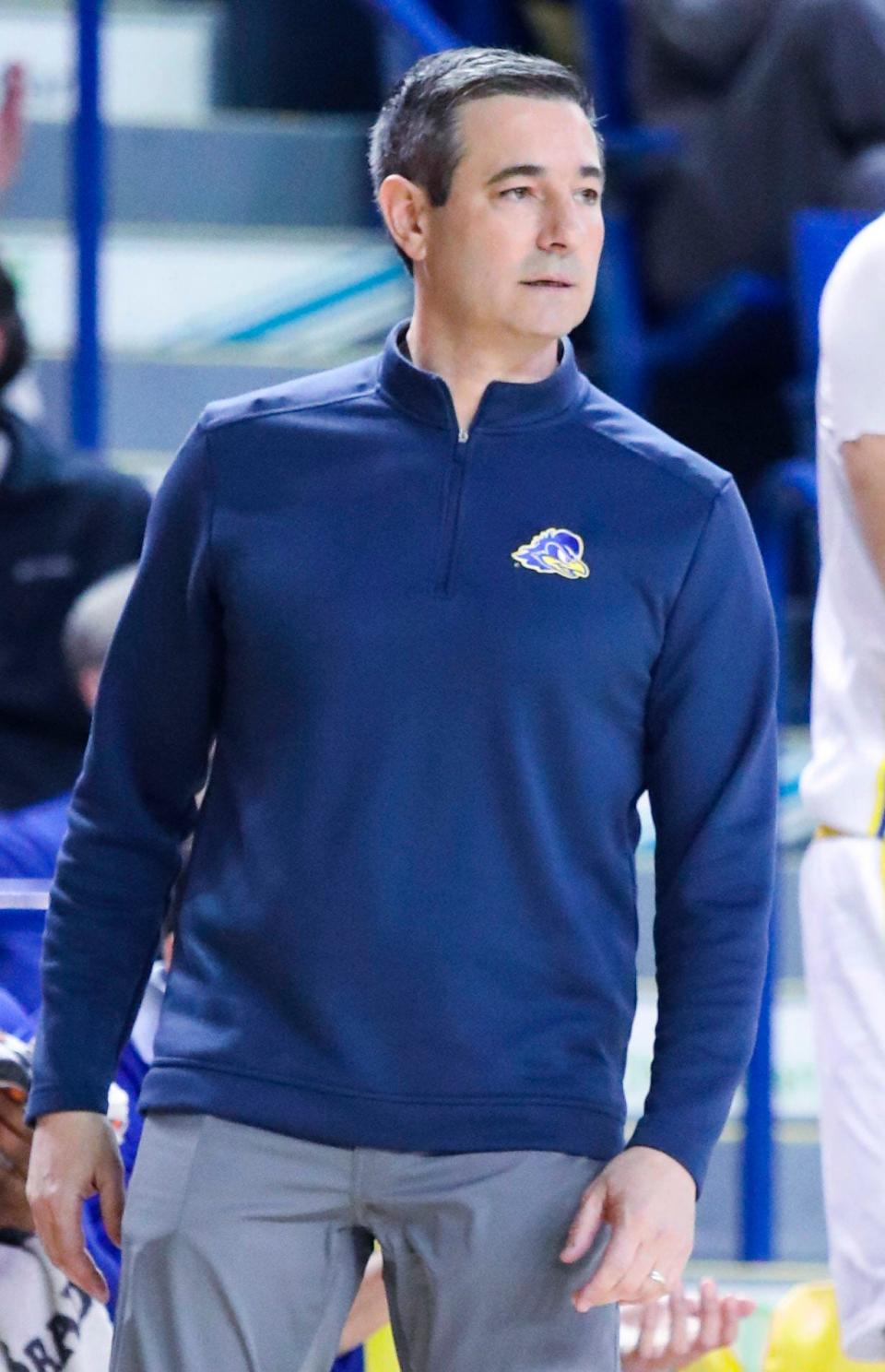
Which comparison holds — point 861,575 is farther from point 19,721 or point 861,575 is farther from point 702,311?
point 702,311

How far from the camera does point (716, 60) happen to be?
4.85 meters

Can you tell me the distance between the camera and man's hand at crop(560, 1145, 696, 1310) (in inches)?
66.2

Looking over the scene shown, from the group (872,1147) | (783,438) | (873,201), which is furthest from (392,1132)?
(783,438)

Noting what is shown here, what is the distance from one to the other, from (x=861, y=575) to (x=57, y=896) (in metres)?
0.75

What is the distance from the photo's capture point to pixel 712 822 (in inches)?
71.2

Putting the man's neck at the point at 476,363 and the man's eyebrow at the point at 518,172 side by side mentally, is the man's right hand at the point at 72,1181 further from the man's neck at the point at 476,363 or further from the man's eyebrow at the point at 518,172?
the man's eyebrow at the point at 518,172

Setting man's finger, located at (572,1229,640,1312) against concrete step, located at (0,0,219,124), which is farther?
concrete step, located at (0,0,219,124)

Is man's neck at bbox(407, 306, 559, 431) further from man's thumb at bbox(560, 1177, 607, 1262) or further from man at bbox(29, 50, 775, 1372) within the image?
man's thumb at bbox(560, 1177, 607, 1262)

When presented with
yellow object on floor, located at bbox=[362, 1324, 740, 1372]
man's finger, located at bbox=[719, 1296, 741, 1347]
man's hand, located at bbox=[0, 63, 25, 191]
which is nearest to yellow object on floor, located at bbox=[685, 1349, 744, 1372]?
yellow object on floor, located at bbox=[362, 1324, 740, 1372]

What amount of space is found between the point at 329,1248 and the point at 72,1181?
0.20 m

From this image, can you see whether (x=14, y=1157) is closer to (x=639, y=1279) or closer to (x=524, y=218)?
(x=639, y=1279)

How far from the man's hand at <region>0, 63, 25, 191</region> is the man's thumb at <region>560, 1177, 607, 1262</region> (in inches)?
100

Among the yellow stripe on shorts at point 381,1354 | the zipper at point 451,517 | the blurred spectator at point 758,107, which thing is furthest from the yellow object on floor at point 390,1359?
the blurred spectator at point 758,107

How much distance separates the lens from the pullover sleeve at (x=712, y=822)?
1.78m
